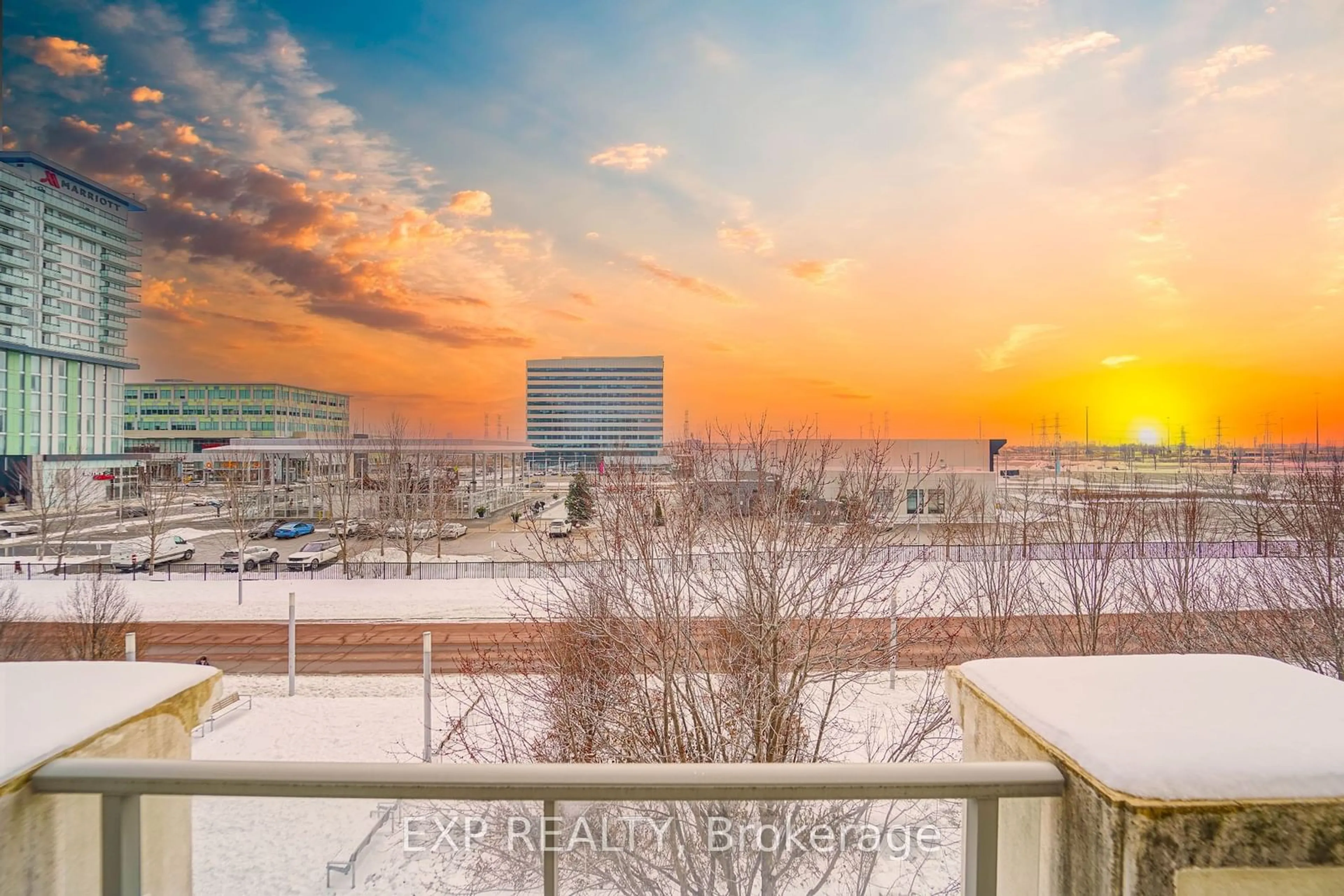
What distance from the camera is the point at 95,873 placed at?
107cm

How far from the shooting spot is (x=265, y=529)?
31.5m

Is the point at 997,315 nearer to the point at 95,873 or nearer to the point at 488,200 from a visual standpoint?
the point at 488,200

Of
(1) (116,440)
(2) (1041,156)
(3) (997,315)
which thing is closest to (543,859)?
(2) (1041,156)

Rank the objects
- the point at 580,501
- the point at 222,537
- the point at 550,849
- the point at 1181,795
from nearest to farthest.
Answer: the point at 1181,795 < the point at 550,849 < the point at 580,501 < the point at 222,537

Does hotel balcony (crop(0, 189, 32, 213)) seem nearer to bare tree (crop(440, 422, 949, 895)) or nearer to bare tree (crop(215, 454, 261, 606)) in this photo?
bare tree (crop(215, 454, 261, 606))

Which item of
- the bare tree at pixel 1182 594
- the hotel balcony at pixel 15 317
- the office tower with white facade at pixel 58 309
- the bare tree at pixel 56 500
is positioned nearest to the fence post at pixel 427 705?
the bare tree at pixel 1182 594

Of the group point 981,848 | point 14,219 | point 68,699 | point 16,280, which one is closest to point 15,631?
point 14,219

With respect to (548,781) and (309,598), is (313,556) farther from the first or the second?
(548,781)

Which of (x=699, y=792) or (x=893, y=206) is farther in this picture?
(x=893, y=206)

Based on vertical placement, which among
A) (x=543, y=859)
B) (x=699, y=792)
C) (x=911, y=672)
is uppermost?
(x=699, y=792)

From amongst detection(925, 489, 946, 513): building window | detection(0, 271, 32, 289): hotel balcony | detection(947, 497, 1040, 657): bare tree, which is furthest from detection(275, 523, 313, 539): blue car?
detection(947, 497, 1040, 657): bare tree

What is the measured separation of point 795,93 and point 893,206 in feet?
19.8

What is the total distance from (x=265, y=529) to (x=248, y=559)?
27.6 ft

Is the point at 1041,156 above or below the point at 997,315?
above
